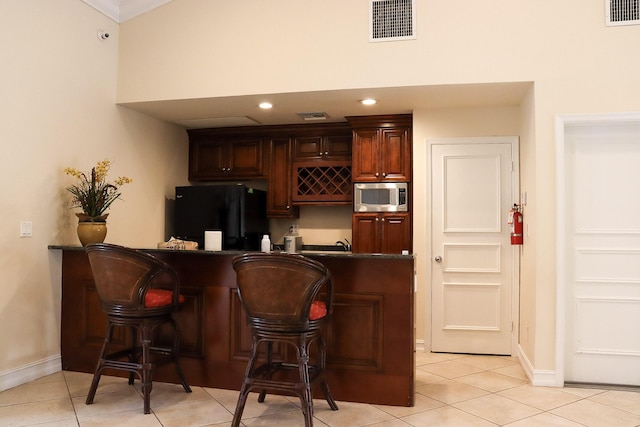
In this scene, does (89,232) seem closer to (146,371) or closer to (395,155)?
(146,371)

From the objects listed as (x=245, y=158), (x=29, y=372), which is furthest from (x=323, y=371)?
(x=245, y=158)

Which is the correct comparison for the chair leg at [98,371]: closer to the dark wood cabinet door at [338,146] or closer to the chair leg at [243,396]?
the chair leg at [243,396]

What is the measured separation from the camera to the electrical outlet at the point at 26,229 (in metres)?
3.54

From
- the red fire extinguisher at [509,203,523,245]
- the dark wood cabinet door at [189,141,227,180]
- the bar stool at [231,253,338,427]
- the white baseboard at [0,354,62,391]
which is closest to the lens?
the bar stool at [231,253,338,427]

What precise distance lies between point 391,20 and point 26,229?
3.13m

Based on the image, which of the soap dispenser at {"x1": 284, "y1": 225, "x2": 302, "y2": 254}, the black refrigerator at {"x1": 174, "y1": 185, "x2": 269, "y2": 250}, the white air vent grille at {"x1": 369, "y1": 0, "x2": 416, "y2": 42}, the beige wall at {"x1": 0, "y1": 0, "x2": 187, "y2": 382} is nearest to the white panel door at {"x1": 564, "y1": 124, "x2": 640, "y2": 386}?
the white air vent grille at {"x1": 369, "y1": 0, "x2": 416, "y2": 42}

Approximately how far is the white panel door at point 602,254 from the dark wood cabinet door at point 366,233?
1724 mm

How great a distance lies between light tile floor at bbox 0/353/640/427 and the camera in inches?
114

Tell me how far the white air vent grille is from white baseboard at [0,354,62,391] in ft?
11.4

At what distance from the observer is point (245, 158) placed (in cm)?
557

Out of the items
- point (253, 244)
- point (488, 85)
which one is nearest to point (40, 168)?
point (253, 244)

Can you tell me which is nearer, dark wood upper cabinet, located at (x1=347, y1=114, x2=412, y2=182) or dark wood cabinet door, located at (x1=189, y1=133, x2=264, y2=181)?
dark wood upper cabinet, located at (x1=347, y1=114, x2=412, y2=182)

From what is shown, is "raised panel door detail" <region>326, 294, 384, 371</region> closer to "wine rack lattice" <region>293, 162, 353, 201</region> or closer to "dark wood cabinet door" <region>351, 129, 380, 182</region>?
"dark wood cabinet door" <region>351, 129, 380, 182</region>

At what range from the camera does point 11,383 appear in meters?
3.45
